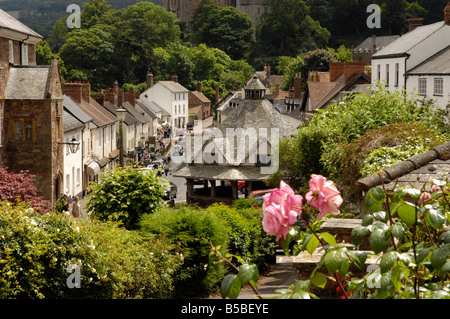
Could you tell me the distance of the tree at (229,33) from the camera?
16588 centimetres

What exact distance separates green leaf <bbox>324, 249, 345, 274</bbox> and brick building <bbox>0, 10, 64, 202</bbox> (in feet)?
99.0

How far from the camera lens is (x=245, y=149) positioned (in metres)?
37.2

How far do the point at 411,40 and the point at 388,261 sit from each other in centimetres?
4224

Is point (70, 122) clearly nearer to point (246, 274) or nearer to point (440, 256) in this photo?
point (246, 274)

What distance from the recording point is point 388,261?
15.9 feet

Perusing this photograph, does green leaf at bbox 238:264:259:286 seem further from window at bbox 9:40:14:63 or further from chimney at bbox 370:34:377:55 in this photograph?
chimney at bbox 370:34:377:55

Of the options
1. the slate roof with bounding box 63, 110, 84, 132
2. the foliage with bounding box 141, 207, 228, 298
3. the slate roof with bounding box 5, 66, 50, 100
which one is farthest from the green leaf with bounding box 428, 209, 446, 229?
the slate roof with bounding box 63, 110, 84, 132

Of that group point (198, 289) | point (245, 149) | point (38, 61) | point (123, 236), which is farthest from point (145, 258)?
point (38, 61)

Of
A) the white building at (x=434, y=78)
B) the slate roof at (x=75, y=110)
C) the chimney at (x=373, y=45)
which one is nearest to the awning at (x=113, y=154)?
the slate roof at (x=75, y=110)

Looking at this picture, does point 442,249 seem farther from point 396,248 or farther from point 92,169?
point 92,169

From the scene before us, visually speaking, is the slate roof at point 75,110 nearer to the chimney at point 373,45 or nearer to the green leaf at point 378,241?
the green leaf at point 378,241

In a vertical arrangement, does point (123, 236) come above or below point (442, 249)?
below

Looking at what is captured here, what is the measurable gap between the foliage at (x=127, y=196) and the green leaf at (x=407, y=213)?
1306 cm

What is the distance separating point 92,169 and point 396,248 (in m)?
45.3
